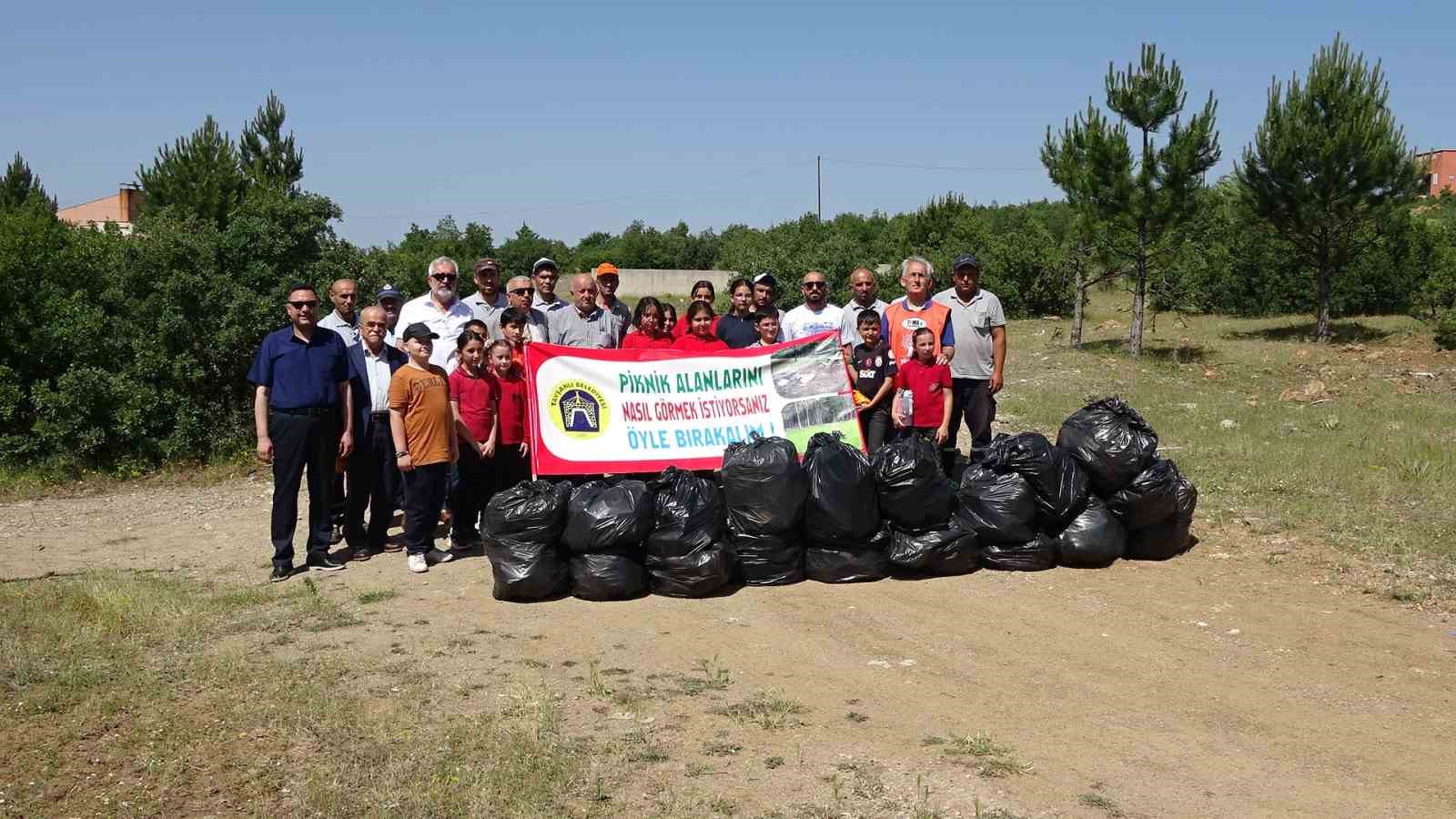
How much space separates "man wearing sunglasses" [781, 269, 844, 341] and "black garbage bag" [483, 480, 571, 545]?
2451mm

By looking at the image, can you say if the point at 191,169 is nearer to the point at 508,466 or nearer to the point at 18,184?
the point at 18,184

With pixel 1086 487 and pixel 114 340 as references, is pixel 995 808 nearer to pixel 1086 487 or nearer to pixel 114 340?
pixel 1086 487

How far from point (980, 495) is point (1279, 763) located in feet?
9.03

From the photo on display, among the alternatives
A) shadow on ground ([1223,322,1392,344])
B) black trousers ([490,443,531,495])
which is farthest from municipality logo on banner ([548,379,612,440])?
shadow on ground ([1223,322,1392,344])

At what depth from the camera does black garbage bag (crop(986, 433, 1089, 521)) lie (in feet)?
22.4

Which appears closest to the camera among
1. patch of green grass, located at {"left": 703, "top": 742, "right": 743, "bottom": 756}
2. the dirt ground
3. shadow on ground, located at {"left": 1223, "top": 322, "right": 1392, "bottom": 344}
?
the dirt ground

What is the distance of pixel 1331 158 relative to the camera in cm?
2284

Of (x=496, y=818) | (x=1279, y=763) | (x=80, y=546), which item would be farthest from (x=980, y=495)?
(x=80, y=546)

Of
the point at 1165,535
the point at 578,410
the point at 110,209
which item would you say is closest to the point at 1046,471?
the point at 1165,535

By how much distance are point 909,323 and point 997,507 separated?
1.54 m

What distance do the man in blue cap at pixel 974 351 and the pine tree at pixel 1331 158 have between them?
18.6m

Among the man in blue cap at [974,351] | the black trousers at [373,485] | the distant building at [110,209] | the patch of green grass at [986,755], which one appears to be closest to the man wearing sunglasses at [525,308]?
the black trousers at [373,485]

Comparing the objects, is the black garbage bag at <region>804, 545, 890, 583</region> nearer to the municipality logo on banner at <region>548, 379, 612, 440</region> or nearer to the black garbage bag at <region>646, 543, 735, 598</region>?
the black garbage bag at <region>646, 543, 735, 598</region>

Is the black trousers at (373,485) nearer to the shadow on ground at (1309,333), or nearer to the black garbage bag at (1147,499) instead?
the black garbage bag at (1147,499)
